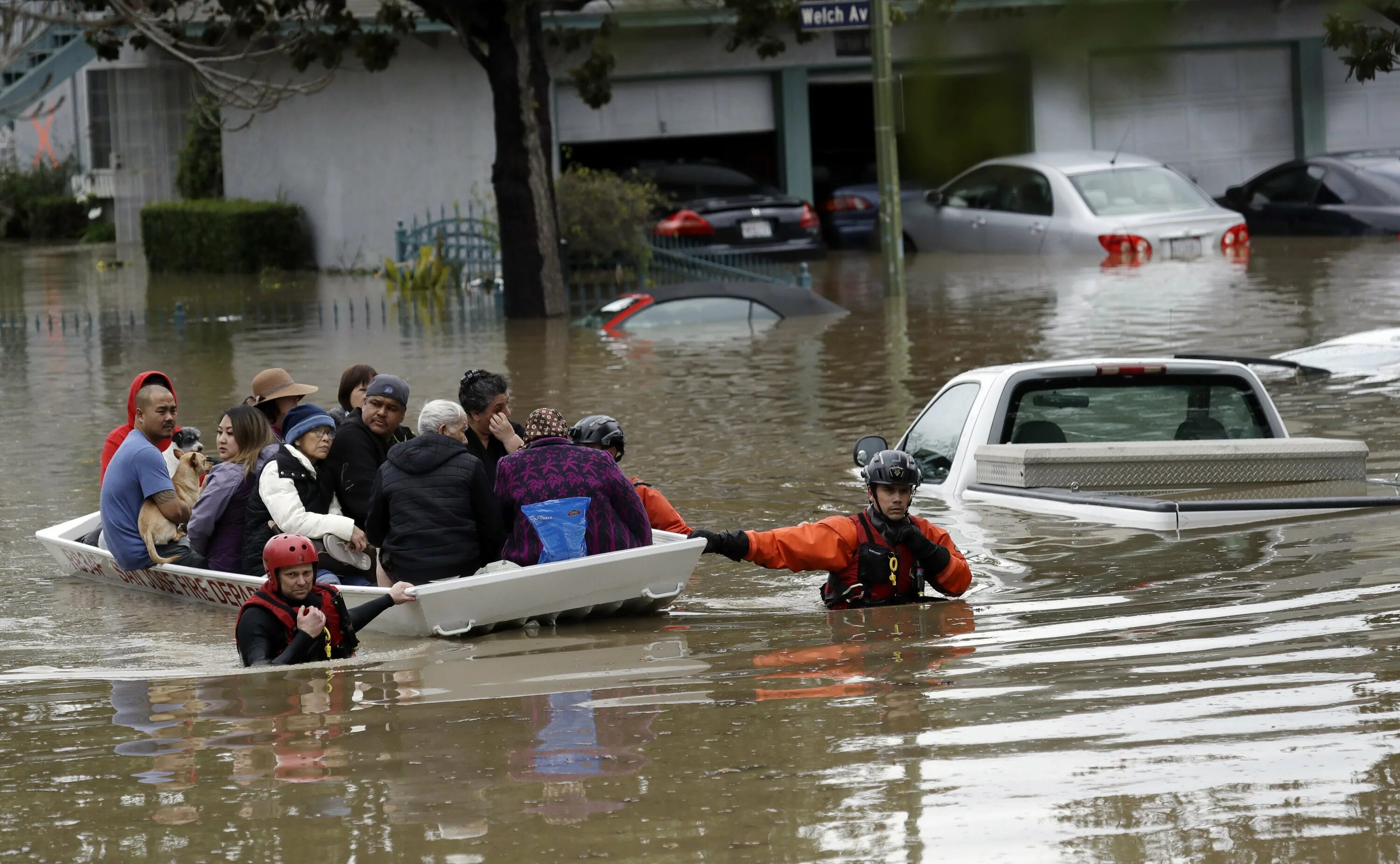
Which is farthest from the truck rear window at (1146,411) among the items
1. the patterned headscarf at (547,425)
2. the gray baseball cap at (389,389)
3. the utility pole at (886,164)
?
the utility pole at (886,164)

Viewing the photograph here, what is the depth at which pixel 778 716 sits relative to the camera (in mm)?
6094

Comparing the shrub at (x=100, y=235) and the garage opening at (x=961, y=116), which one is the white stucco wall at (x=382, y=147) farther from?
the garage opening at (x=961, y=116)

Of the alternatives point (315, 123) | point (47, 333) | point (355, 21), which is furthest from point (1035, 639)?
point (315, 123)

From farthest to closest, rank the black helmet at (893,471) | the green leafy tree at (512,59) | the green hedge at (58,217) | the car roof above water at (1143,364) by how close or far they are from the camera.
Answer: the green hedge at (58,217)
the green leafy tree at (512,59)
the car roof above water at (1143,364)
the black helmet at (893,471)

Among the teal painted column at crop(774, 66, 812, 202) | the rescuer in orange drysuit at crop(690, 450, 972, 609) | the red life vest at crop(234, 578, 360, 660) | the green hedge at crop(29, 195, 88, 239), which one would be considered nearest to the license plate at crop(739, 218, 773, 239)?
the teal painted column at crop(774, 66, 812, 202)

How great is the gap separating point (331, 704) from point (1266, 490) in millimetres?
4507

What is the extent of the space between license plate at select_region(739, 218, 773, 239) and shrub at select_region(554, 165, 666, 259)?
7.77 ft

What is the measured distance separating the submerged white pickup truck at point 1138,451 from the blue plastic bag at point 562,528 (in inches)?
51.5

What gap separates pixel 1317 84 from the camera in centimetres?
3278

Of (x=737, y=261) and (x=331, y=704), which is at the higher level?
(x=737, y=261)

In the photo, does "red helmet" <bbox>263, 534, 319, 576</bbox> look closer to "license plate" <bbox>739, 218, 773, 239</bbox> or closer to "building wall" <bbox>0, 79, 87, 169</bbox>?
"license plate" <bbox>739, 218, 773, 239</bbox>

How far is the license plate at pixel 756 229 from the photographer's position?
28422mm

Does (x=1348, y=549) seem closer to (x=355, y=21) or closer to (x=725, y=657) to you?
(x=725, y=657)

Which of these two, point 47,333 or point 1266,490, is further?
point 47,333
